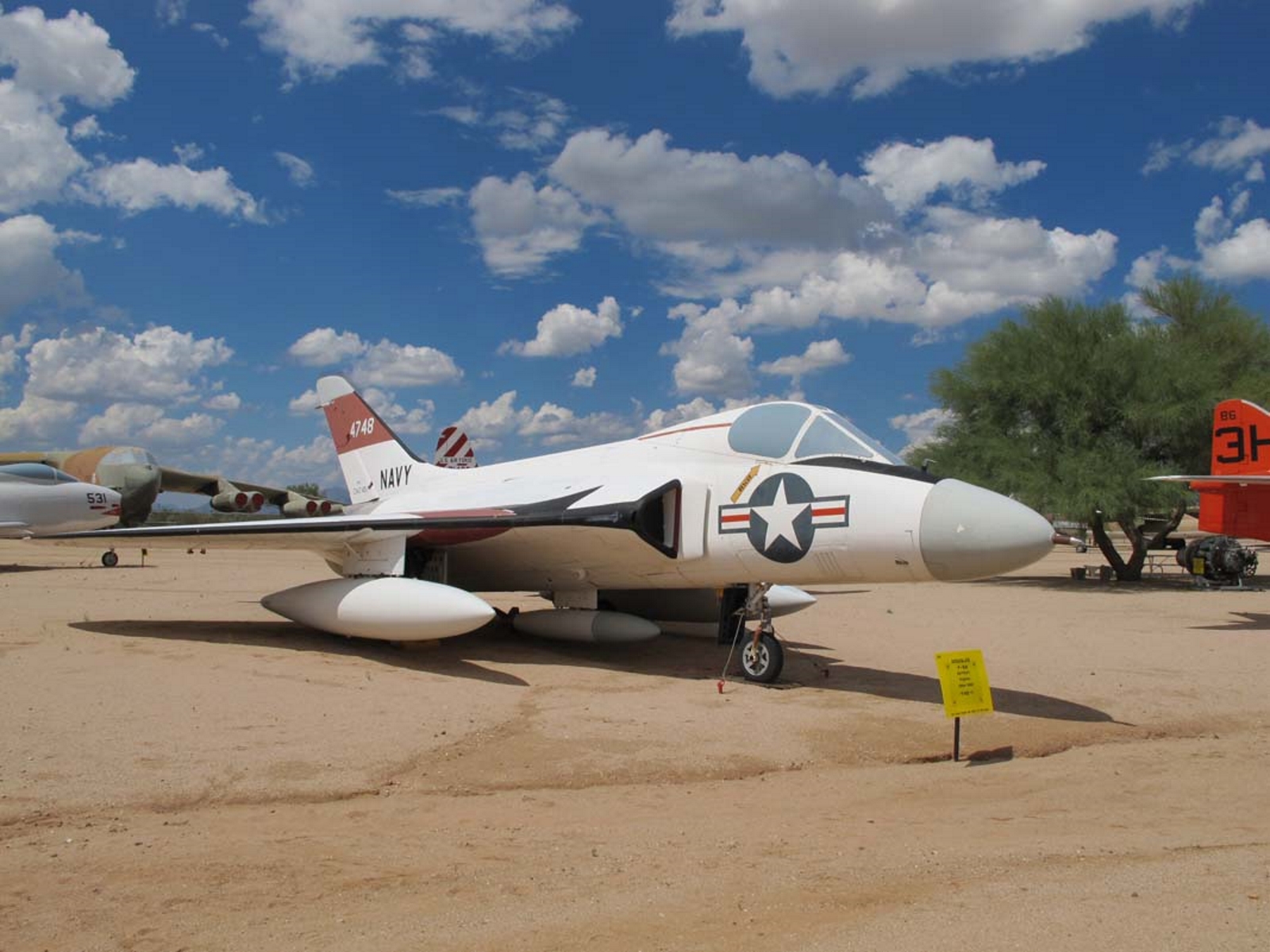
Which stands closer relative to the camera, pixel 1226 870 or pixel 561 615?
pixel 1226 870

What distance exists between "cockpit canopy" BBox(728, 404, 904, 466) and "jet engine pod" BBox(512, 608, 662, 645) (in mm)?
2523

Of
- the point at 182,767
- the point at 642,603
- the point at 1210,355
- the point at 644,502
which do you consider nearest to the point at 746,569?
the point at 644,502

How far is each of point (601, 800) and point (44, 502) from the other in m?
23.5

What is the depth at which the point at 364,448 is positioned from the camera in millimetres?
15711

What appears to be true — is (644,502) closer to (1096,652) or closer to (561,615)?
(561,615)

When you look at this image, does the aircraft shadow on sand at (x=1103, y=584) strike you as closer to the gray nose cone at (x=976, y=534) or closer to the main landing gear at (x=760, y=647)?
the main landing gear at (x=760, y=647)

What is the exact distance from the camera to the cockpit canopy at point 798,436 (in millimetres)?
8891

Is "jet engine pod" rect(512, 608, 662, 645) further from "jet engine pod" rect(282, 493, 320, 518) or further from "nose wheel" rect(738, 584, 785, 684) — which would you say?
"jet engine pod" rect(282, 493, 320, 518)

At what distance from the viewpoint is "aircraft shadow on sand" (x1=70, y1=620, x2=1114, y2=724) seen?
8953 millimetres

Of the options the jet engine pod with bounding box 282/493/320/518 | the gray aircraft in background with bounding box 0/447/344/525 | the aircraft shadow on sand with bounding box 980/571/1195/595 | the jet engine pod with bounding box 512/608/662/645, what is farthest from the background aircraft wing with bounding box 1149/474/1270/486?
the jet engine pod with bounding box 282/493/320/518

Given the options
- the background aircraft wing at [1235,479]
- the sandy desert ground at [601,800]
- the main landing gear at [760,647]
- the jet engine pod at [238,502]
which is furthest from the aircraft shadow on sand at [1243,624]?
the jet engine pod at [238,502]

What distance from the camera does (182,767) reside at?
548 centimetres

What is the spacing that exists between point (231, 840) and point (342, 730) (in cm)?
229

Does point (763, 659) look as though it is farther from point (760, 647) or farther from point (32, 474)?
point (32, 474)
